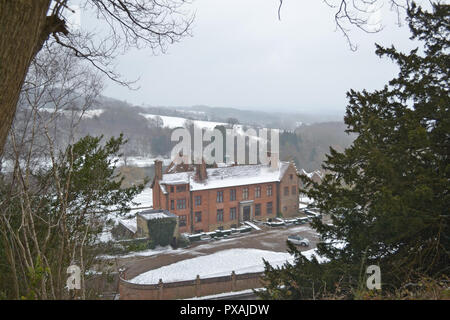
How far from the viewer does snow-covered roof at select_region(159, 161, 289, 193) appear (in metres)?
29.5

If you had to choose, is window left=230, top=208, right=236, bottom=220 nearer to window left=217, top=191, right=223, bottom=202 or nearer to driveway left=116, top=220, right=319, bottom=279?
window left=217, top=191, right=223, bottom=202

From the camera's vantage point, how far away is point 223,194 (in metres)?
31.2

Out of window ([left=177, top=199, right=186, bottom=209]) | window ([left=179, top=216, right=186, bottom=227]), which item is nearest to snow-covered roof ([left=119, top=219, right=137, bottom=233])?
window ([left=179, top=216, right=186, bottom=227])

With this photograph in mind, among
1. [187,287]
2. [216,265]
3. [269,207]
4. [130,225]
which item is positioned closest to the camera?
[187,287]

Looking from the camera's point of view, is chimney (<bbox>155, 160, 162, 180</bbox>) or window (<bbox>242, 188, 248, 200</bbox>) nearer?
chimney (<bbox>155, 160, 162, 180</bbox>)

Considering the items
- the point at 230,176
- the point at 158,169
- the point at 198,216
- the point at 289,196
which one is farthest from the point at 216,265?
the point at 289,196

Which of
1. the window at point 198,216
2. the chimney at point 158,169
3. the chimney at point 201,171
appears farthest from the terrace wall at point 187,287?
the chimney at point 201,171

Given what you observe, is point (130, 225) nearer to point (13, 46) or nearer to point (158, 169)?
point (158, 169)

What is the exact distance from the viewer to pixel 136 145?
6116 centimetres

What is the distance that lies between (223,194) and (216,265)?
11316 mm

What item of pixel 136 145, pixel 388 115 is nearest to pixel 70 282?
pixel 388 115

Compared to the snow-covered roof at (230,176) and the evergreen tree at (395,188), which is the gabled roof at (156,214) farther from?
the evergreen tree at (395,188)

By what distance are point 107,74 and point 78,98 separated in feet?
4.27

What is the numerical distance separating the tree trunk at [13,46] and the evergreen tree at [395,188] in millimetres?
4023
